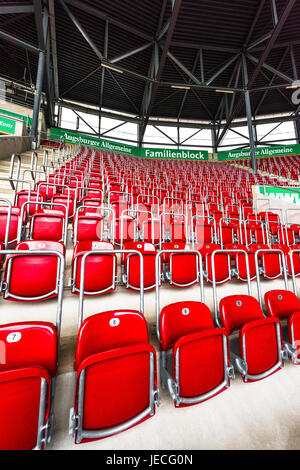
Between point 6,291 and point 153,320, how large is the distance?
100 cm

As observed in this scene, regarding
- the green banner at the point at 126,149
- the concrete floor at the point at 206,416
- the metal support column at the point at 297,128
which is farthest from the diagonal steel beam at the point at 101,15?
the metal support column at the point at 297,128

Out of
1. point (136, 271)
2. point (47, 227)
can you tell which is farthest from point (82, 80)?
point (136, 271)

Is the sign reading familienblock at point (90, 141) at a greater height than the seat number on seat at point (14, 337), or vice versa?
the sign reading familienblock at point (90, 141)

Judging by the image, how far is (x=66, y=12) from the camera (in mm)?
6273

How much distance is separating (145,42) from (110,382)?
10.2 meters

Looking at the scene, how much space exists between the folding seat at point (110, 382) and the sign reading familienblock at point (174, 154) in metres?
11.7

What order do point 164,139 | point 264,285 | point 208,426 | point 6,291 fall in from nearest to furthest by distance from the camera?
point 208,426 < point 6,291 < point 264,285 < point 164,139

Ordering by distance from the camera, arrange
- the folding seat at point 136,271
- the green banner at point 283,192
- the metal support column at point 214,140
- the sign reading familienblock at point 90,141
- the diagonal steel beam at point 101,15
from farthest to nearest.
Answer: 1. the metal support column at point 214,140
2. the sign reading familienblock at point 90,141
3. the diagonal steel beam at point 101,15
4. the green banner at point 283,192
5. the folding seat at point 136,271

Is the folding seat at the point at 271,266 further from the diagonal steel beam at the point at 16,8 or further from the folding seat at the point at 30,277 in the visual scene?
the diagonal steel beam at the point at 16,8

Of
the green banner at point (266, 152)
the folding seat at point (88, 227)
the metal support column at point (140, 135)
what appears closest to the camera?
the folding seat at point (88, 227)

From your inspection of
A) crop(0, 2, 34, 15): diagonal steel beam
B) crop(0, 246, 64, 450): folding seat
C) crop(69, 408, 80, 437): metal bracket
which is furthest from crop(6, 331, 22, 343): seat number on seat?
crop(0, 2, 34, 15): diagonal steel beam

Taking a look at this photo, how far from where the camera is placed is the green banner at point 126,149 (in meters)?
9.81
